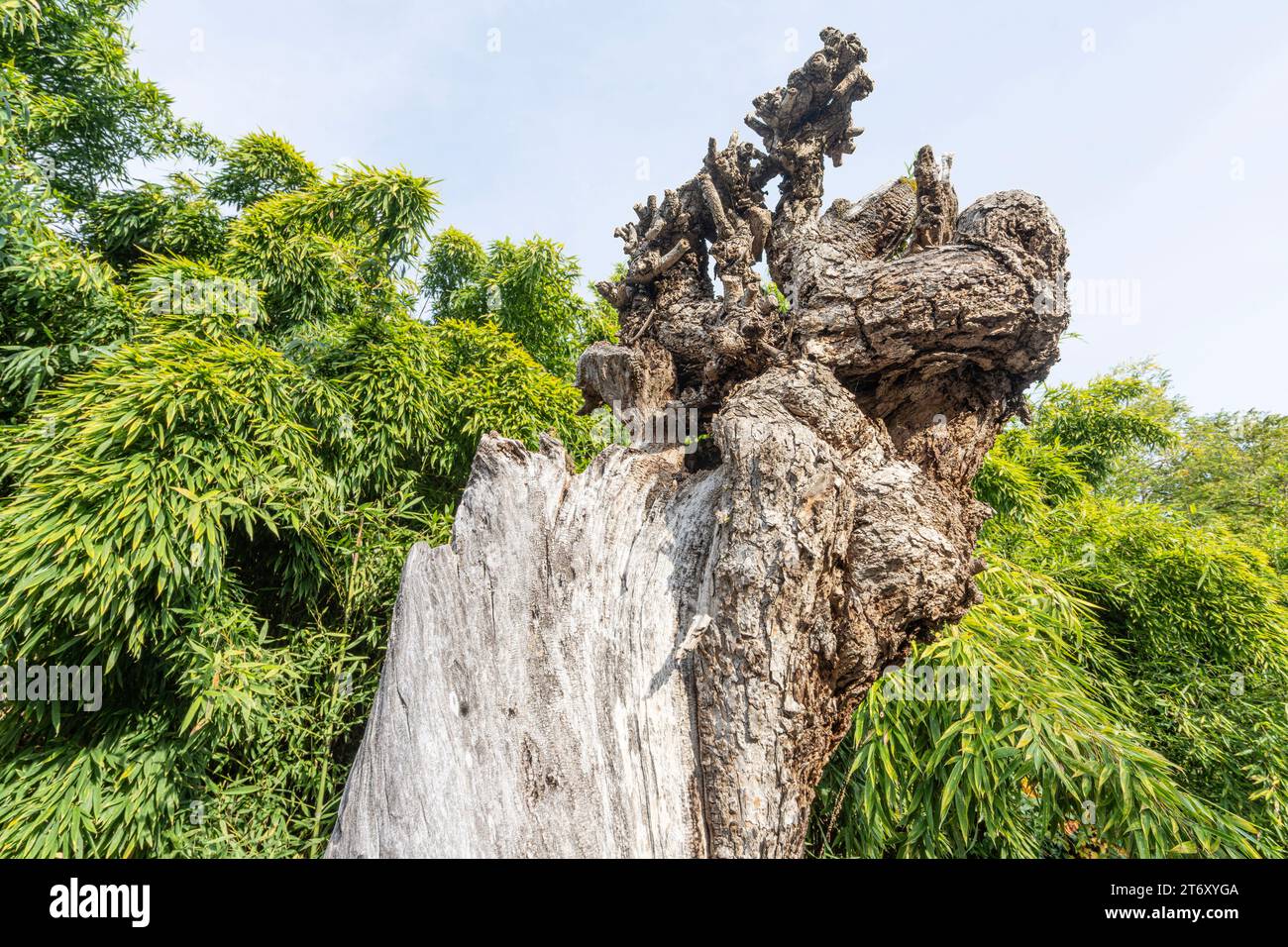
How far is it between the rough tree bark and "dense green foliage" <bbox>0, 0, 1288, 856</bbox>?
860mm

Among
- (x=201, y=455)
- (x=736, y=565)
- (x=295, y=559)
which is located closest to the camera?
(x=736, y=565)

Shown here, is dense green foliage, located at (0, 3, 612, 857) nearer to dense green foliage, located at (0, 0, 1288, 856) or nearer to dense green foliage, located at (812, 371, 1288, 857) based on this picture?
dense green foliage, located at (0, 0, 1288, 856)

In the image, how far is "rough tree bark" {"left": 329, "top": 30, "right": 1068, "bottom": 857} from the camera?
1.48m

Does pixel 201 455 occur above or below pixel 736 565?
above

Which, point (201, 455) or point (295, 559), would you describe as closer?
point (201, 455)

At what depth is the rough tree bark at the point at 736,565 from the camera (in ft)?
4.84

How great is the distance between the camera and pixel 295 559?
9.02 feet

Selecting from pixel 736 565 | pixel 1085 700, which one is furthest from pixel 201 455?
pixel 1085 700

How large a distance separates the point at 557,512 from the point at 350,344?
6.67 feet

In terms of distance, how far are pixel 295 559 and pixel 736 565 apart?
222cm

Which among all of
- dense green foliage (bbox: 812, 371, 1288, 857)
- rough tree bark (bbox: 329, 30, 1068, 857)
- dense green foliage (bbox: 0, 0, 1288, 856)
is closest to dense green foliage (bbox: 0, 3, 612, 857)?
dense green foliage (bbox: 0, 0, 1288, 856)

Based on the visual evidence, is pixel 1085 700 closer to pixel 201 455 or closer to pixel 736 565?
pixel 736 565
